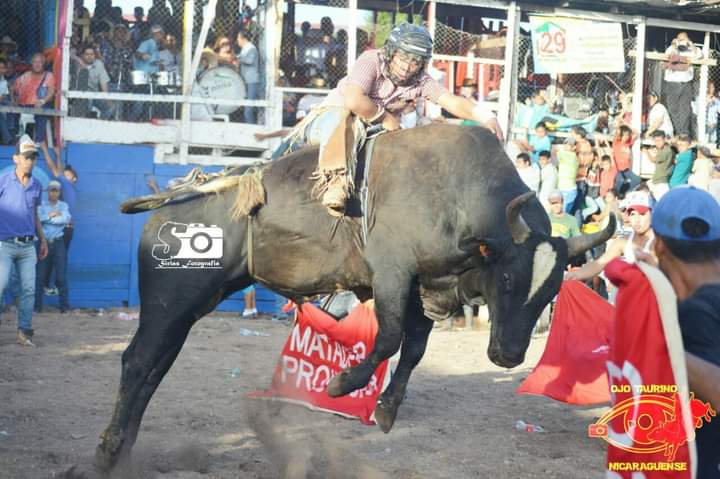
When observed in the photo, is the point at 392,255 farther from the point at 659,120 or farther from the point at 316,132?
the point at 659,120

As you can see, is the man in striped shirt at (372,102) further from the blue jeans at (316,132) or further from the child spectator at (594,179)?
the child spectator at (594,179)

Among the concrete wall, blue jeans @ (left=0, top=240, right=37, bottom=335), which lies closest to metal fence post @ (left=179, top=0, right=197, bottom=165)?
the concrete wall

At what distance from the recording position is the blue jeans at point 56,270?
14.2 m

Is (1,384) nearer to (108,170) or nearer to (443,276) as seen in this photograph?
(443,276)

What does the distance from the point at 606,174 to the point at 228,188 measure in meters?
10.8

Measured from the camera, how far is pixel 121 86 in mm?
15656

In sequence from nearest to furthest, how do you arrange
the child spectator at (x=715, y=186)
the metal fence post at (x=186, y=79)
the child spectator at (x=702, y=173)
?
the child spectator at (x=715, y=186), the child spectator at (x=702, y=173), the metal fence post at (x=186, y=79)

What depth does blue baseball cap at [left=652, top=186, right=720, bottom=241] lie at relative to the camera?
10.7ft

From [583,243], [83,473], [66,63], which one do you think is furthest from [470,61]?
[83,473]

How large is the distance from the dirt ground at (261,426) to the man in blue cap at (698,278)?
3.27 metres

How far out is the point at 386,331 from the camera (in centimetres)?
588

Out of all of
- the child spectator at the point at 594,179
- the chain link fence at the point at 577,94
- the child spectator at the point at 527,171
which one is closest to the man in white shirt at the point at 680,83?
the chain link fence at the point at 577,94

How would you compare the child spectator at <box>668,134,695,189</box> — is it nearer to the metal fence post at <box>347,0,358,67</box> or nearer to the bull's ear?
the metal fence post at <box>347,0,358,67</box>

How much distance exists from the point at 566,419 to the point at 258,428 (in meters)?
2.73
